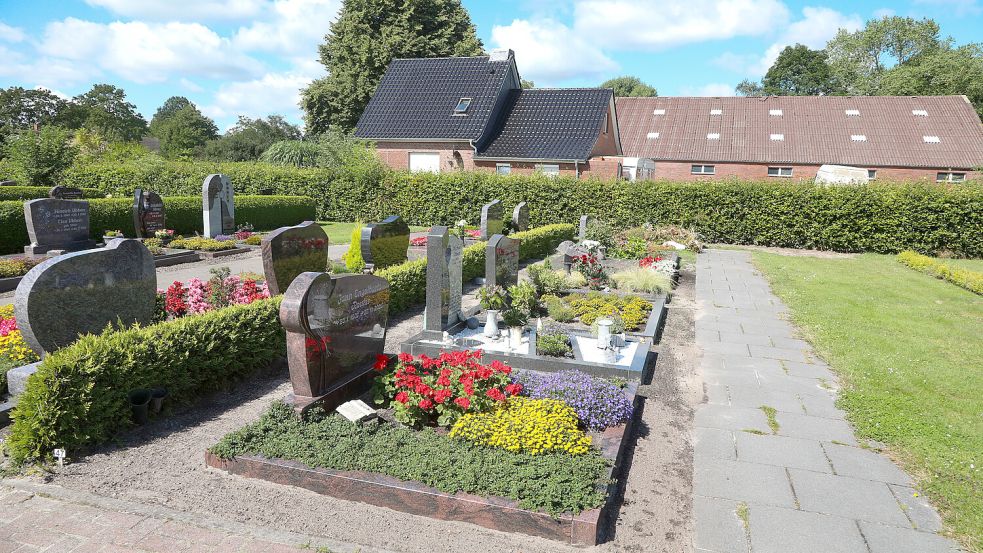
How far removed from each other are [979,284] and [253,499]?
15226mm

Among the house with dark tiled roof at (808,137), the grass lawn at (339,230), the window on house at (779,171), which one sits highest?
the house with dark tiled roof at (808,137)

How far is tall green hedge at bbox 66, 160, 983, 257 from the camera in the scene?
19.0 metres

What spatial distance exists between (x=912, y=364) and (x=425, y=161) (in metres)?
24.9

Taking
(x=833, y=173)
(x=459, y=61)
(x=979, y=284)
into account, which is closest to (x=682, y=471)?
(x=979, y=284)

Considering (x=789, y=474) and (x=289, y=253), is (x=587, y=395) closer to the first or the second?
(x=789, y=474)

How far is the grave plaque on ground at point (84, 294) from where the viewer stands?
580 centimetres

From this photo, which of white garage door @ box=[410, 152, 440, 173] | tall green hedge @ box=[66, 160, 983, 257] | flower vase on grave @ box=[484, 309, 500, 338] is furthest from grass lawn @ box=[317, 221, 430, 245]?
flower vase on grave @ box=[484, 309, 500, 338]

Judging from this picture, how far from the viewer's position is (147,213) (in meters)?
16.6

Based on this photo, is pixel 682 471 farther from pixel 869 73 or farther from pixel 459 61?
pixel 869 73

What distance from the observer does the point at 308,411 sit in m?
5.51

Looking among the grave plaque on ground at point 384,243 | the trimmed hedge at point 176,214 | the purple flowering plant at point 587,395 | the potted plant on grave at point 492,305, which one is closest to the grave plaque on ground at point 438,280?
the potted plant on grave at point 492,305

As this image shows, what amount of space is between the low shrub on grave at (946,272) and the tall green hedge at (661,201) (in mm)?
1508

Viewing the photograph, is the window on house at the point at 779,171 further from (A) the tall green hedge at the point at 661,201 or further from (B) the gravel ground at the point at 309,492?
(B) the gravel ground at the point at 309,492

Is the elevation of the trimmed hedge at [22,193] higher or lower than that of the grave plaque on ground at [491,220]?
higher
